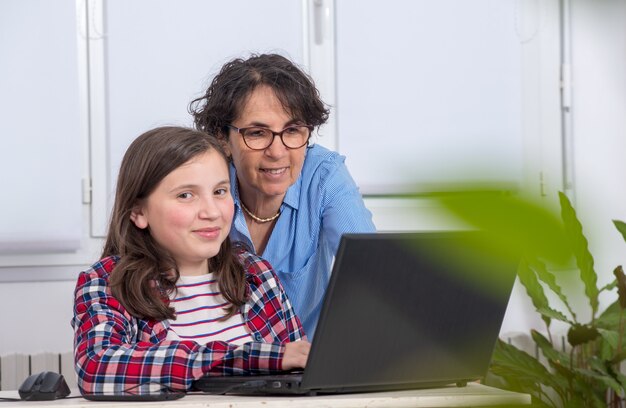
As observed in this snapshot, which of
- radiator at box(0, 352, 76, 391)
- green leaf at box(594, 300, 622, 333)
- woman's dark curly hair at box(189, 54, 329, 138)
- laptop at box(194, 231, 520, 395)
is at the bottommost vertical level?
radiator at box(0, 352, 76, 391)

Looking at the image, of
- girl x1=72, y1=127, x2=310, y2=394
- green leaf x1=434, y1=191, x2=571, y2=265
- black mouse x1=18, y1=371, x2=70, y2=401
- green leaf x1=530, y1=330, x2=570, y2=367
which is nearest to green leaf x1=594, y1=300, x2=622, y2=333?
green leaf x1=530, y1=330, x2=570, y2=367

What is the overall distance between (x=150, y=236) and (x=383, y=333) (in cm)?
83

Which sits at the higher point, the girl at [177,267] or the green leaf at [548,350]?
the girl at [177,267]

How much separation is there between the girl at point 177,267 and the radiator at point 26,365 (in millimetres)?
1353

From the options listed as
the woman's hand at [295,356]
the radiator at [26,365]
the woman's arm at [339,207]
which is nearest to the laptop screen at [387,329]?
the woman's hand at [295,356]

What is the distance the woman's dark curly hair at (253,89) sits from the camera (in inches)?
69.3

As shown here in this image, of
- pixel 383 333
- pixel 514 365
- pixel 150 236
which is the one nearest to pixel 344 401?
pixel 383 333

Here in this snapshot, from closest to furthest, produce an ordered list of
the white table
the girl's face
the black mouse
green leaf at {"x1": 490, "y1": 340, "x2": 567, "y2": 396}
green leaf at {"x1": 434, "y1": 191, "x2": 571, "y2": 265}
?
1. green leaf at {"x1": 434, "y1": 191, "x2": 571, "y2": 265}
2. the white table
3. the black mouse
4. the girl's face
5. green leaf at {"x1": 490, "y1": 340, "x2": 567, "y2": 396}

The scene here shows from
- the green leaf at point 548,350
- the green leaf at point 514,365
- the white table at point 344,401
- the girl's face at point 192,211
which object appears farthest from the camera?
the green leaf at point 548,350

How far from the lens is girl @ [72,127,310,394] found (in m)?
1.32

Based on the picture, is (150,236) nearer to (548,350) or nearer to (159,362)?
(159,362)

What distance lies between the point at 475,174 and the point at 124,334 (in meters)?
1.11

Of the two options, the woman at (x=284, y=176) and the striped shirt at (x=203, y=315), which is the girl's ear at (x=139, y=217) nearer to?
the striped shirt at (x=203, y=315)

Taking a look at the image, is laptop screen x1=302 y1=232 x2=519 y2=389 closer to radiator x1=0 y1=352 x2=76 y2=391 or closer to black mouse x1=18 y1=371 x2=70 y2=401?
black mouse x1=18 y1=371 x2=70 y2=401
